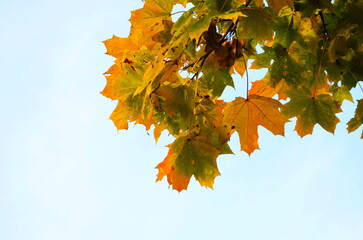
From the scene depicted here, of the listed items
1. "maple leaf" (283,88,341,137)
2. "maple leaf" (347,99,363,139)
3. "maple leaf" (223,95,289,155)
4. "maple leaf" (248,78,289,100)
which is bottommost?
"maple leaf" (223,95,289,155)

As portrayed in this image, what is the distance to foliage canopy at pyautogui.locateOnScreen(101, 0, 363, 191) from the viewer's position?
1705 mm

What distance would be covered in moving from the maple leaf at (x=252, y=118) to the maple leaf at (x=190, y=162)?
0.21 m

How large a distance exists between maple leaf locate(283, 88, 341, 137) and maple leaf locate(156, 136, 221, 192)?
2.02ft

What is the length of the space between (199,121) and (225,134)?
0.18m

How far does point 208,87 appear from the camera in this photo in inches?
72.4

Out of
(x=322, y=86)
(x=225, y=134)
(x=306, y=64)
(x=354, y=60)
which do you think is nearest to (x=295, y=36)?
(x=306, y=64)

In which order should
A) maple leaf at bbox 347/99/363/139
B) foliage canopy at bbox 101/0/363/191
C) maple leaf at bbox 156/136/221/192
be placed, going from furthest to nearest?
maple leaf at bbox 347/99/363/139
maple leaf at bbox 156/136/221/192
foliage canopy at bbox 101/0/363/191

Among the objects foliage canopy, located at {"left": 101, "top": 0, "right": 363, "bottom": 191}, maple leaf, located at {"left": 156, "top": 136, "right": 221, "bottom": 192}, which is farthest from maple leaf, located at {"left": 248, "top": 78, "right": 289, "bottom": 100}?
maple leaf, located at {"left": 156, "top": 136, "right": 221, "bottom": 192}

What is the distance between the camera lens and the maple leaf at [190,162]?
1.92 m

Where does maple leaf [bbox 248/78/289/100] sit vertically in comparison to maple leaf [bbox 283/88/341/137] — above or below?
above

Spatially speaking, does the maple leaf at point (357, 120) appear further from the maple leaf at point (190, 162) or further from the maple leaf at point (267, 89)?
the maple leaf at point (190, 162)

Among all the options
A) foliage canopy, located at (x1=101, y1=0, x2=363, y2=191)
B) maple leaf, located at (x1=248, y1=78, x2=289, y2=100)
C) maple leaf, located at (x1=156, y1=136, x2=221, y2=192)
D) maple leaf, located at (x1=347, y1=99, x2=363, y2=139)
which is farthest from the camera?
maple leaf, located at (x1=248, y1=78, x2=289, y2=100)

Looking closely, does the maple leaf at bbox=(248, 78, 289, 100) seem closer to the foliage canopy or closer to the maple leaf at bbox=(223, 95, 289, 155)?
the foliage canopy

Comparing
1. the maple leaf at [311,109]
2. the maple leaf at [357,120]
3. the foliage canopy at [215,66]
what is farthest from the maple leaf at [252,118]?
the maple leaf at [357,120]
